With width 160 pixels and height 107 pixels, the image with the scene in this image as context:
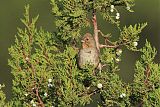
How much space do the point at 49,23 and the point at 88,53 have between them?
1738cm

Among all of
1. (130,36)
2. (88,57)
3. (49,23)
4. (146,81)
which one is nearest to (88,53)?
(88,57)

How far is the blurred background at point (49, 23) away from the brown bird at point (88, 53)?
1415cm

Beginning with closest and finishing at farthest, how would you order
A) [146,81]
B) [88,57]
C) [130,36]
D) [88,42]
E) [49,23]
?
1. [146,81]
2. [130,36]
3. [88,57]
4. [88,42]
5. [49,23]

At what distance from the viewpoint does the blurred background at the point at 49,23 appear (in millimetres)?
22898

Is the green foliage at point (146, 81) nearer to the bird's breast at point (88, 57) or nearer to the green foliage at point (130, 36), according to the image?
the green foliage at point (130, 36)

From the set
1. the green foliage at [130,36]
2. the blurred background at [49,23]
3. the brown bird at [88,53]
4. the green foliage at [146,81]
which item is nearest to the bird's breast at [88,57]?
the brown bird at [88,53]

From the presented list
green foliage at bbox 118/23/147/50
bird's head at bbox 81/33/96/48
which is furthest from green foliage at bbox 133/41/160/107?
bird's head at bbox 81/33/96/48

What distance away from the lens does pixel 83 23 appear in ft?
22.4

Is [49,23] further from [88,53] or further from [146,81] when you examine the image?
[146,81]

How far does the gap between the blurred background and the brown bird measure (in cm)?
1415

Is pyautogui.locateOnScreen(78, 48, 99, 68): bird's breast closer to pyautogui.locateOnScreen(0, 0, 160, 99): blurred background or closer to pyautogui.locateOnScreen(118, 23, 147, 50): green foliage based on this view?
pyautogui.locateOnScreen(118, 23, 147, 50): green foliage

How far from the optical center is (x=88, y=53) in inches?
279

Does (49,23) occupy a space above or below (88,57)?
below

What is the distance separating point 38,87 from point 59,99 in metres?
0.25
